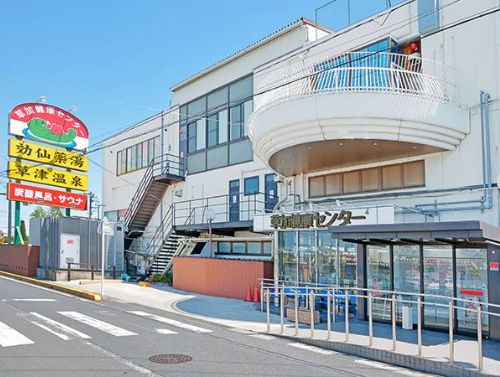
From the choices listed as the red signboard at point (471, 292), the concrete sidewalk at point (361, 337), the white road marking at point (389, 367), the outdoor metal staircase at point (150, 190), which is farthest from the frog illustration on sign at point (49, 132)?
the white road marking at point (389, 367)

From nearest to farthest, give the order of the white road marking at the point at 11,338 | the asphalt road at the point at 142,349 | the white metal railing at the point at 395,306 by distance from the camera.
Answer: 1. the asphalt road at the point at 142,349
2. the white metal railing at the point at 395,306
3. the white road marking at the point at 11,338

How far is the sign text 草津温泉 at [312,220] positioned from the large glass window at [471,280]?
129 inches

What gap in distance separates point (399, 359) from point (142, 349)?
4661 millimetres

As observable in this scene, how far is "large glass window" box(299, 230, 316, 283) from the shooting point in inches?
643

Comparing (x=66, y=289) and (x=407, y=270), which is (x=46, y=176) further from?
(x=407, y=270)

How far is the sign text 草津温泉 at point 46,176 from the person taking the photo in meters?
29.8

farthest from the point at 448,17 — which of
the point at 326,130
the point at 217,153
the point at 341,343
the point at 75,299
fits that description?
the point at 75,299

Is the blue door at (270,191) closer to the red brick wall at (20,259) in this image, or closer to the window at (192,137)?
the window at (192,137)

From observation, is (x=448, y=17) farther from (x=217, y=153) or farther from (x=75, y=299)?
(x=75, y=299)

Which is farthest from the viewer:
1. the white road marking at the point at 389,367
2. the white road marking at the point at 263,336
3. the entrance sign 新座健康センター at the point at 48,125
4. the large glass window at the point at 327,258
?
the entrance sign 新座健康センター at the point at 48,125

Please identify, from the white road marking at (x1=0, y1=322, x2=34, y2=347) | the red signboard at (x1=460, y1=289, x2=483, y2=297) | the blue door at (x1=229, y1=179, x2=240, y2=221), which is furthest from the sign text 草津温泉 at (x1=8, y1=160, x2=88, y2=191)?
the red signboard at (x1=460, y1=289, x2=483, y2=297)

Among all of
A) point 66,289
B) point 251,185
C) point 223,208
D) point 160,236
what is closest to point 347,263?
point 251,185

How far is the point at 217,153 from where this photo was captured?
25359 millimetres

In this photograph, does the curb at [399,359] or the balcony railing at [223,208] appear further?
the balcony railing at [223,208]
